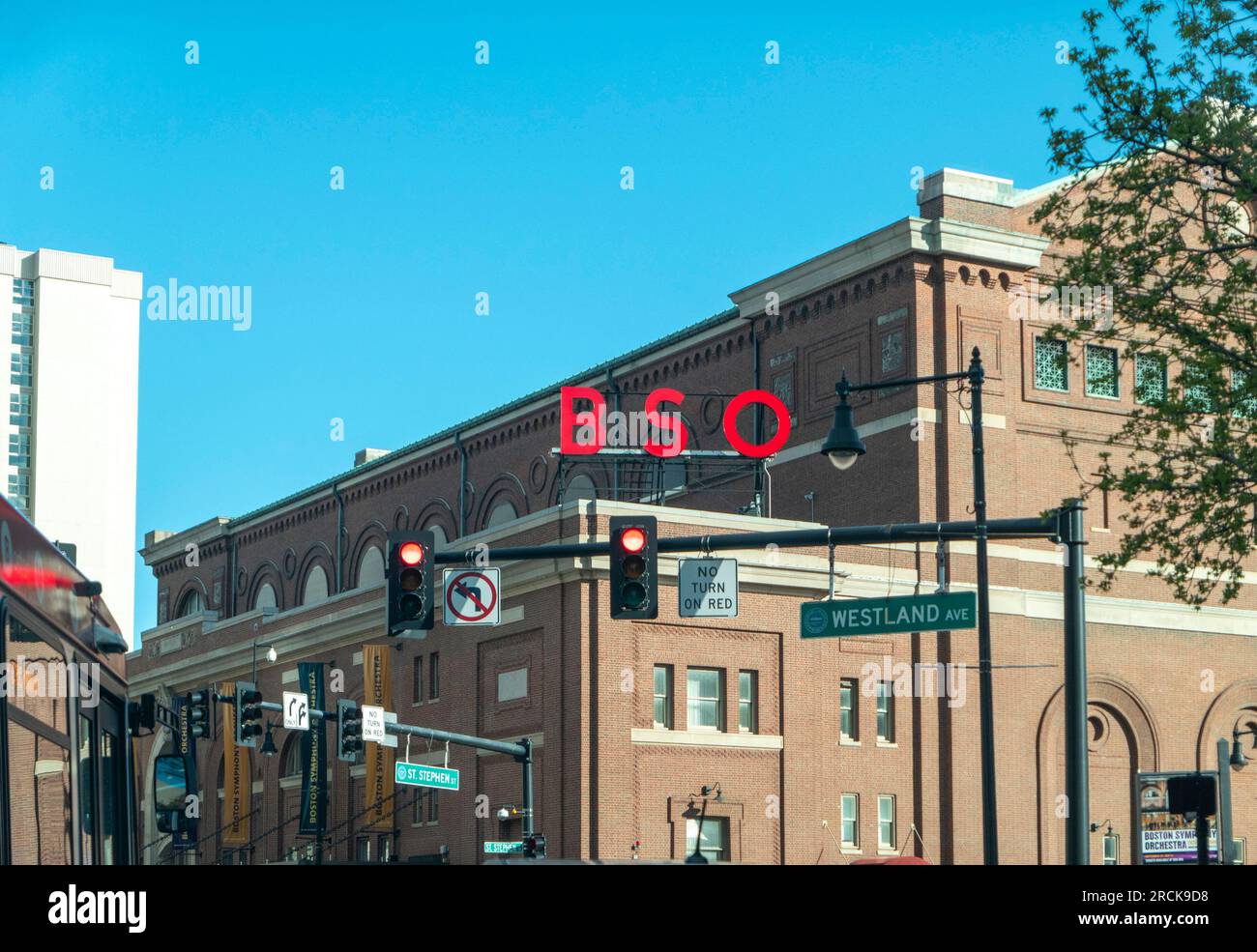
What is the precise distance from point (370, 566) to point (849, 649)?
29799mm


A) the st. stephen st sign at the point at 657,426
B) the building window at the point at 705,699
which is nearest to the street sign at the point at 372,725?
the building window at the point at 705,699

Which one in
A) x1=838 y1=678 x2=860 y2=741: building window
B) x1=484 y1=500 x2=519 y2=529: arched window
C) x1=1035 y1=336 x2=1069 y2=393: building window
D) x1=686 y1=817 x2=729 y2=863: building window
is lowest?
x1=686 y1=817 x2=729 y2=863: building window

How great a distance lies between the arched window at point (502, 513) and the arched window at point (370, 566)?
293 inches

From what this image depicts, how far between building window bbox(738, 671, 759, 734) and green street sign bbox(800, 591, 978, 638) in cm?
2524

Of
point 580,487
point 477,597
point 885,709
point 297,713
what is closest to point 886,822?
point 885,709

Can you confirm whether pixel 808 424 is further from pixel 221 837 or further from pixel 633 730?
pixel 221 837

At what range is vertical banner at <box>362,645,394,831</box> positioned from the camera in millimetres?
54812

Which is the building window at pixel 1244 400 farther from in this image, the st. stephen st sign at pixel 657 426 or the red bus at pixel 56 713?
the st. stephen st sign at pixel 657 426

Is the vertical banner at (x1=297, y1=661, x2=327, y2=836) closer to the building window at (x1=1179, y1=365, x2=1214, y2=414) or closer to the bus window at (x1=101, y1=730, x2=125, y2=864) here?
the building window at (x1=1179, y1=365, x2=1214, y2=414)

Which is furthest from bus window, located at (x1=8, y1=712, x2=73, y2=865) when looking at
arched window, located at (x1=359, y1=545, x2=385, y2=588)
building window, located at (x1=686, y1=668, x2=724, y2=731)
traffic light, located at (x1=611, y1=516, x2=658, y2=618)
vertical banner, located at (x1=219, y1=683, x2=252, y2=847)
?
arched window, located at (x1=359, y1=545, x2=385, y2=588)

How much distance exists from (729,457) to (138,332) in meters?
115

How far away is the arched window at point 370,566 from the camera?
72.4m
